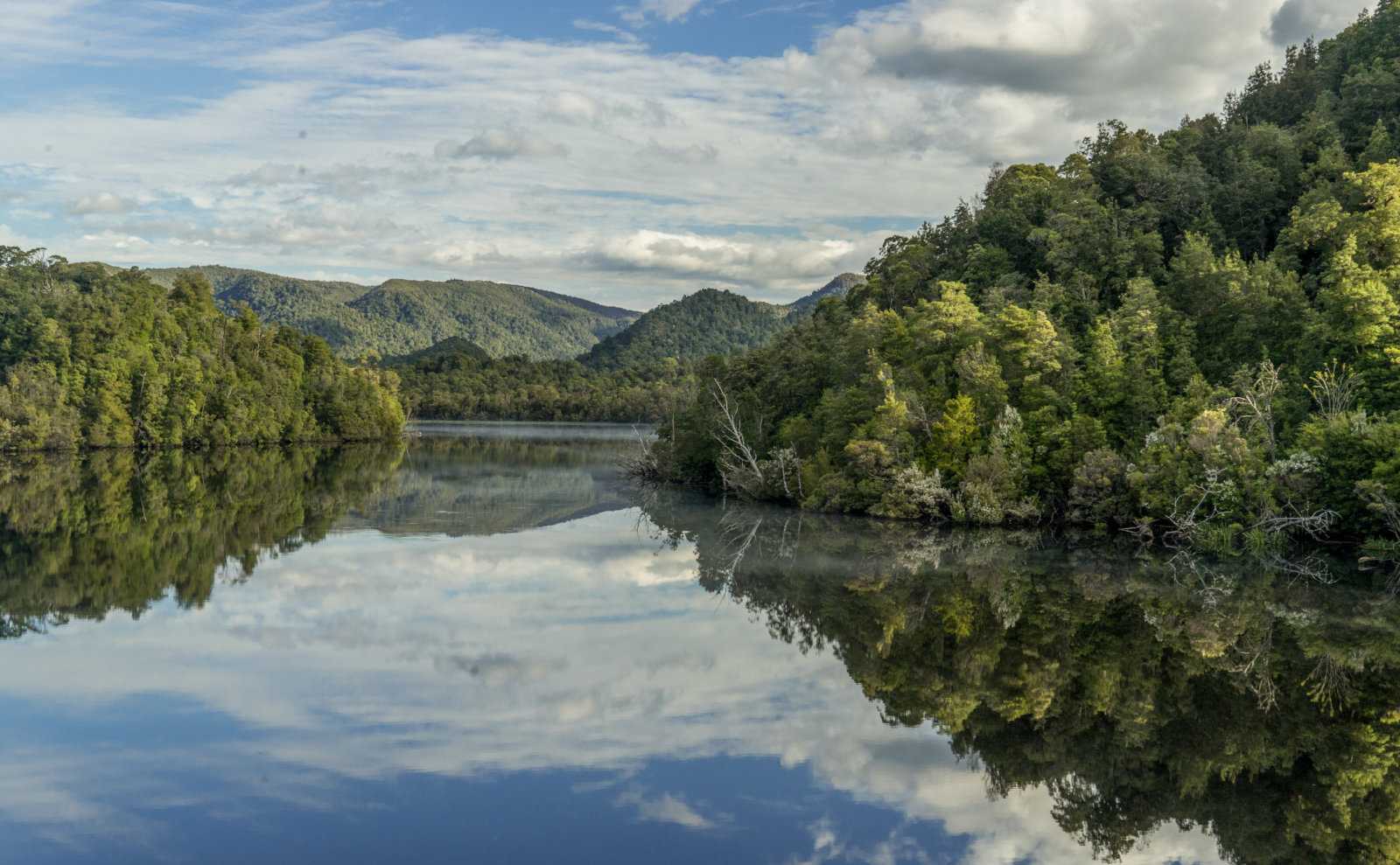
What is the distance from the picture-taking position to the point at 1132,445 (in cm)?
4506

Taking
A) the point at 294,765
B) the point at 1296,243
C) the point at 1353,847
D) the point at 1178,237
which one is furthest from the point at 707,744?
the point at 1178,237

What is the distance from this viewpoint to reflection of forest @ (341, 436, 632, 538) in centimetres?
4478

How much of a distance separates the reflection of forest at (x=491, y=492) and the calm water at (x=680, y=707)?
27.6 feet

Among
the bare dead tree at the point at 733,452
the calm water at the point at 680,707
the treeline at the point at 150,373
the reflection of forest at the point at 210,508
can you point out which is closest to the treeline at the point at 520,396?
the treeline at the point at 150,373

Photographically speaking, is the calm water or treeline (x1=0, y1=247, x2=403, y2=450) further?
treeline (x1=0, y1=247, x2=403, y2=450)

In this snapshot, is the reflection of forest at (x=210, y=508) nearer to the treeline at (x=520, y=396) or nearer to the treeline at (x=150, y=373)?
the treeline at (x=150, y=373)

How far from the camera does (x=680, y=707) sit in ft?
59.5

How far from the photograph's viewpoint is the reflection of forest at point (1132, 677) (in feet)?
45.5

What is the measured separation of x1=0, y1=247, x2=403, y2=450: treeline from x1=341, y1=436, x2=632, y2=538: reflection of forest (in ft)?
75.1

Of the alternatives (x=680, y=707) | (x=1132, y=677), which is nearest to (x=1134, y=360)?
(x=1132, y=677)

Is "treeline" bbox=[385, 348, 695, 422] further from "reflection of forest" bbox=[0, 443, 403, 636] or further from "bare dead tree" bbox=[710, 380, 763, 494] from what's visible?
"bare dead tree" bbox=[710, 380, 763, 494]

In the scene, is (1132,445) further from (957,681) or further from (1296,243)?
(957,681)

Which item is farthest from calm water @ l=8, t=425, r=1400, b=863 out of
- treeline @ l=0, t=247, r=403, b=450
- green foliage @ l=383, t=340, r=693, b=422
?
green foliage @ l=383, t=340, r=693, b=422

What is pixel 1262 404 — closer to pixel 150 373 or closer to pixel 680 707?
pixel 680 707
